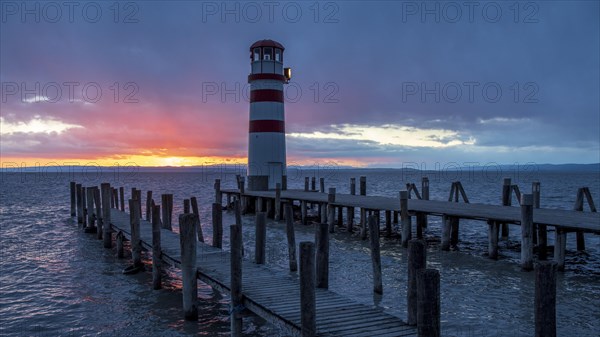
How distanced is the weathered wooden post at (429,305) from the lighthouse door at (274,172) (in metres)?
22.3

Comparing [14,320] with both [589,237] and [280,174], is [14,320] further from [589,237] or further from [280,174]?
[589,237]

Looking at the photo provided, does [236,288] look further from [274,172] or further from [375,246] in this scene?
[274,172]

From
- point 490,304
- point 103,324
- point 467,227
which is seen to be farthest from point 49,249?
point 467,227

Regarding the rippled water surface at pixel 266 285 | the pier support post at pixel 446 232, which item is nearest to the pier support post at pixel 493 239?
the rippled water surface at pixel 266 285

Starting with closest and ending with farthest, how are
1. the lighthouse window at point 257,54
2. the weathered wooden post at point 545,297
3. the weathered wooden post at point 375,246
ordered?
the weathered wooden post at point 545,297, the weathered wooden post at point 375,246, the lighthouse window at point 257,54

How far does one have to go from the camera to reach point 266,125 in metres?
26.6

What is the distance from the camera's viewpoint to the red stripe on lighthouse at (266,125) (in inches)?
1046

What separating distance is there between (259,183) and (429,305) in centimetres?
2311

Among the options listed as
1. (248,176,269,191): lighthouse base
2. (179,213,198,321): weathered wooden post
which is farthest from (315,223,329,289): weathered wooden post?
(248,176,269,191): lighthouse base

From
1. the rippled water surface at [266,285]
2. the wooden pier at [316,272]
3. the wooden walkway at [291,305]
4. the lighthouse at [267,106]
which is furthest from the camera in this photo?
the lighthouse at [267,106]

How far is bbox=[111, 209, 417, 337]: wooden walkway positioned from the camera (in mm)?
6605

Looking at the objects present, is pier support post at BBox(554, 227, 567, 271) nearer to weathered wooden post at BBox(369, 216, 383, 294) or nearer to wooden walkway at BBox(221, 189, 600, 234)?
wooden walkway at BBox(221, 189, 600, 234)

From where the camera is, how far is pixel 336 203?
20641 mm

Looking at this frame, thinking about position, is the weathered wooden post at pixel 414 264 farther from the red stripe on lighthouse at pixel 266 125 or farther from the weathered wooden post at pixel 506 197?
the red stripe on lighthouse at pixel 266 125
